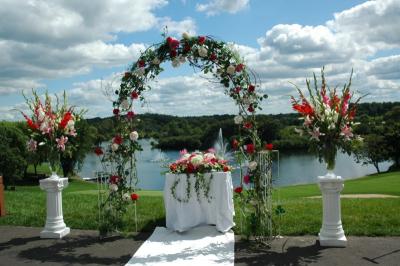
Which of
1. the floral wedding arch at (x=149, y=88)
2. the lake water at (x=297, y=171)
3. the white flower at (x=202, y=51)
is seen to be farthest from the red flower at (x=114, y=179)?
the lake water at (x=297, y=171)

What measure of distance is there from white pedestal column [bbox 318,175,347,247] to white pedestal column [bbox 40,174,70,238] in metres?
4.67

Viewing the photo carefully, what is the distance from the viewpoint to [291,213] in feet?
31.5

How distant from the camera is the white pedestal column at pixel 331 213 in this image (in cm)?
712

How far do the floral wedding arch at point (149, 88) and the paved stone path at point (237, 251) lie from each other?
577 mm

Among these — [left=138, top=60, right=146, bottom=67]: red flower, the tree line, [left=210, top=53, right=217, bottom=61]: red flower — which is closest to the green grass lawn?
[left=210, top=53, right=217, bottom=61]: red flower

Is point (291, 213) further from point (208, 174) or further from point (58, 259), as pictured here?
point (58, 259)

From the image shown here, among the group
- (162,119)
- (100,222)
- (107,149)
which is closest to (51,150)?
(107,149)

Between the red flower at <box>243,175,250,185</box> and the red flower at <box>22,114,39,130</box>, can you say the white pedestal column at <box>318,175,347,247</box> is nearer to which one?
the red flower at <box>243,175,250,185</box>

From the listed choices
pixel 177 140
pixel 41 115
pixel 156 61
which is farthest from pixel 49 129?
pixel 177 140

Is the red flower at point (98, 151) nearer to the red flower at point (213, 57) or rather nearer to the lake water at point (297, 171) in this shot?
the red flower at point (213, 57)

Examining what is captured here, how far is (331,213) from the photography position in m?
7.23

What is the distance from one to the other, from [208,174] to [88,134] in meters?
41.9

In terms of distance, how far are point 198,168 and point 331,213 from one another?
8.11 feet

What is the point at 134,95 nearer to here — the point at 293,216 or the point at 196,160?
the point at 196,160
